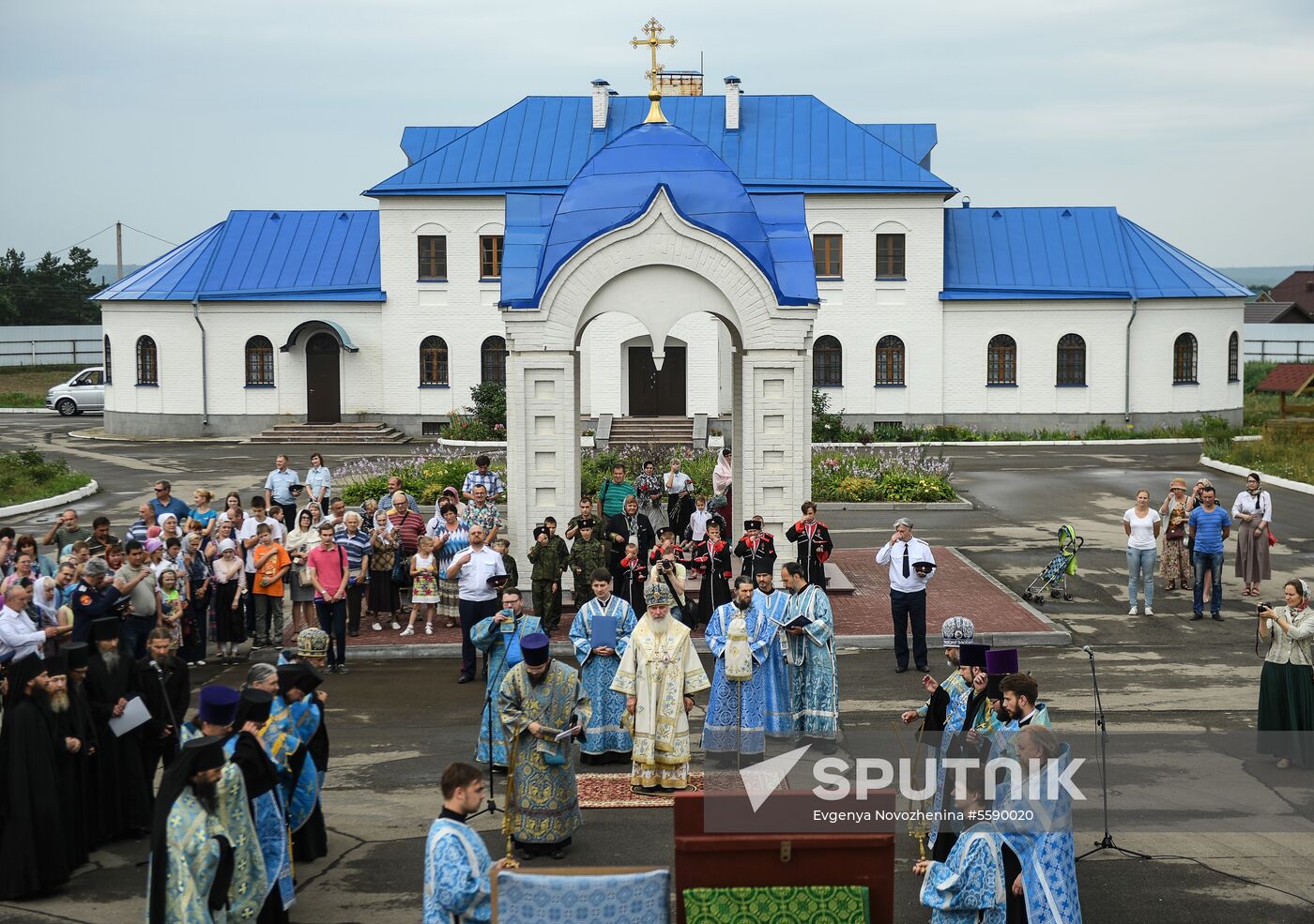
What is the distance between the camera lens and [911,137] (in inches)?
1705

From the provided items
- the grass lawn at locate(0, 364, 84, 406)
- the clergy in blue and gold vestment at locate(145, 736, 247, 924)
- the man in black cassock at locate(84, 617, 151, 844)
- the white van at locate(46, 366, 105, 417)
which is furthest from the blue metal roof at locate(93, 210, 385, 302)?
the clergy in blue and gold vestment at locate(145, 736, 247, 924)

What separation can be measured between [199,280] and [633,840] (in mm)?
35373

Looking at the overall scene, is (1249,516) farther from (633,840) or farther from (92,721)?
(92,721)

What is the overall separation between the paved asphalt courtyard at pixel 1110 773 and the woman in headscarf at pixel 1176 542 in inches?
28.3

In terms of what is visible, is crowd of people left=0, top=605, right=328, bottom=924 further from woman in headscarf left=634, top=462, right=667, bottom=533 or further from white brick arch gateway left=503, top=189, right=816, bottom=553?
woman in headscarf left=634, top=462, right=667, bottom=533

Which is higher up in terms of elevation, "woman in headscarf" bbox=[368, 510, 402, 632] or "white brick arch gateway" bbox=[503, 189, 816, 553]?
"white brick arch gateway" bbox=[503, 189, 816, 553]

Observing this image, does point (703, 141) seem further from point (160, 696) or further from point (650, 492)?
point (160, 696)

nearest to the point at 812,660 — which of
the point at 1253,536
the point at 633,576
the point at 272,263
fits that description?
the point at 633,576

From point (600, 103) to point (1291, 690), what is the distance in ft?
110

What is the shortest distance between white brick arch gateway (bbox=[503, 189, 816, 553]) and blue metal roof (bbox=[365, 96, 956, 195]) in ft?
74.5

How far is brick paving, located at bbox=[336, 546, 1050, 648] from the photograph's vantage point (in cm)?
1634

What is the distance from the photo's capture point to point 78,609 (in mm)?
12367

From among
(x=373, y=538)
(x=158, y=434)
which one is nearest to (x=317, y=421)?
(x=158, y=434)

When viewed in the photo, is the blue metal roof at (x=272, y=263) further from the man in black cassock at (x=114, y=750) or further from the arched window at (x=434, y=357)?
the man in black cassock at (x=114, y=750)
